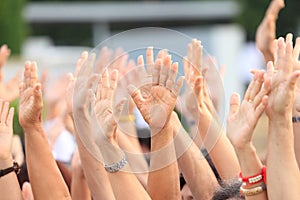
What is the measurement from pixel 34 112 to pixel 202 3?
2829 cm

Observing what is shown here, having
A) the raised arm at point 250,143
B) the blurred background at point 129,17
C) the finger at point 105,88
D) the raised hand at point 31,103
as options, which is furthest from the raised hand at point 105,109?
the blurred background at point 129,17

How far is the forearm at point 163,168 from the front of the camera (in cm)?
359

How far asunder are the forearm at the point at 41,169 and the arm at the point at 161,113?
40 centimetres

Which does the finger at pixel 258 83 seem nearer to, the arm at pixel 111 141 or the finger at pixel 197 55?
the arm at pixel 111 141

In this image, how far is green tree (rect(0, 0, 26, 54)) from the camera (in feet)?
56.0

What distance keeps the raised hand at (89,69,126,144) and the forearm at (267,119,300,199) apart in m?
0.73

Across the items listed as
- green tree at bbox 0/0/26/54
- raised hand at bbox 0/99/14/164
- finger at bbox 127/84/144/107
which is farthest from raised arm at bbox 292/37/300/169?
green tree at bbox 0/0/26/54

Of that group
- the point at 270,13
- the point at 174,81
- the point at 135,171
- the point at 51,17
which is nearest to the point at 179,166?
the point at 135,171

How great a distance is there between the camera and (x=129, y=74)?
4.34m

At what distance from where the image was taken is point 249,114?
3336 millimetres

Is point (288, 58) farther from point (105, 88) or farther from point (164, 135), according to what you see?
point (105, 88)

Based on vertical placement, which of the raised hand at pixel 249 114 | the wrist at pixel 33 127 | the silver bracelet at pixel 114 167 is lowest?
the silver bracelet at pixel 114 167

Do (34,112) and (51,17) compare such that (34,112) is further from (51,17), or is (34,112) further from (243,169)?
Answer: (51,17)

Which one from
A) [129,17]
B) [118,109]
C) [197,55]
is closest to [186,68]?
[197,55]
